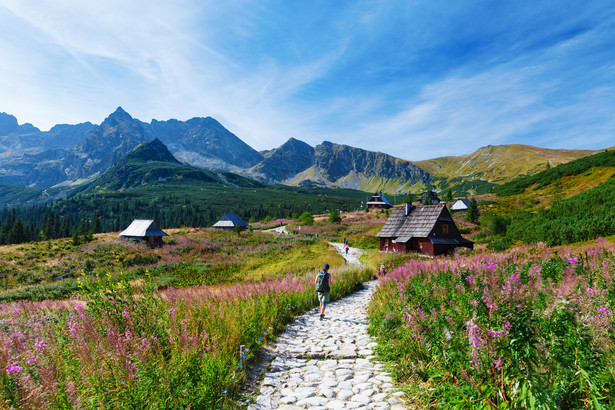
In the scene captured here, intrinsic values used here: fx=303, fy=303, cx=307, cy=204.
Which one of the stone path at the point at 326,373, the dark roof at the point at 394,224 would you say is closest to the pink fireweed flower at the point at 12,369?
the stone path at the point at 326,373

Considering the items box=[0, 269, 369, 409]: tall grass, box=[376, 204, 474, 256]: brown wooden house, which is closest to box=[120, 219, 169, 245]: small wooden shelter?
box=[376, 204, 474, 256]: brown wooden house

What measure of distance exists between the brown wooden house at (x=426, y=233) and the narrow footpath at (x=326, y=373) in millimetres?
29387

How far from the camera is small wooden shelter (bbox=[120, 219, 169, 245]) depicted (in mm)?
49062

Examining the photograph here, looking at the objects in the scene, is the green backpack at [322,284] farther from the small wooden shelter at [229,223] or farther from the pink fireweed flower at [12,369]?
the small wooden shelter at [229,223]

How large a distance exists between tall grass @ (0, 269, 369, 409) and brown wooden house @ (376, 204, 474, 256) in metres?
31.6

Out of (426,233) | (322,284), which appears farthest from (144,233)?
(322,284)

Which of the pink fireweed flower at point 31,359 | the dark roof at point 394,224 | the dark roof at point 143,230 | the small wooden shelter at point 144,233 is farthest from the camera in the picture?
the dark roof at point 143,230

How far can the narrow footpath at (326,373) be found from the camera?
172 inches

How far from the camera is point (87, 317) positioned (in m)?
5.32

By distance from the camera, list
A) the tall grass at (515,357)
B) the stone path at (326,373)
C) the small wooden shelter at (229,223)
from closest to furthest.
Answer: the tall grass at (515,357) → the stone path at (326,373) → the small wooden shelter at (229,223)

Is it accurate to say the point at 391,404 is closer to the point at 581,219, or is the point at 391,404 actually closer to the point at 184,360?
the point at 184,360

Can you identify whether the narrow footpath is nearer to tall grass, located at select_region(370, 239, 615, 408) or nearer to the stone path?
the stone path

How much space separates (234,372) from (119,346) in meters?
1.59

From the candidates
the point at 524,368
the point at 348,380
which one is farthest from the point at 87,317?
the point at 524,368
